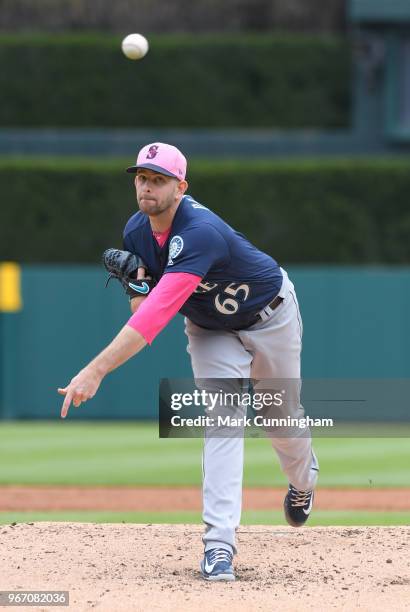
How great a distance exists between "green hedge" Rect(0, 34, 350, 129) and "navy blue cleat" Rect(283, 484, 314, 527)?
51.5 ft

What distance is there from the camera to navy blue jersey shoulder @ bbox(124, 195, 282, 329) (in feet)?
16.7

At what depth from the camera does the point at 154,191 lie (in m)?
5.13

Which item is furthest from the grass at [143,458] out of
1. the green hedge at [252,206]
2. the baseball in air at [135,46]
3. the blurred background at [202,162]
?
the green hedge at [252,206]

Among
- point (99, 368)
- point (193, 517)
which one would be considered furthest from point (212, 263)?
point (193, 517)

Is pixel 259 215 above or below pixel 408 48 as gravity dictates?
below

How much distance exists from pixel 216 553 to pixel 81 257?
14.3 meters

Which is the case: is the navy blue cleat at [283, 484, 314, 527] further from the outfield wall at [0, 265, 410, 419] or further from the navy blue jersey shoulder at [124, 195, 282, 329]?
the outfield wall at [0, 265, 410, 419]

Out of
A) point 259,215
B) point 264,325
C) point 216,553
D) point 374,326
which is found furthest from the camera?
point 259,215

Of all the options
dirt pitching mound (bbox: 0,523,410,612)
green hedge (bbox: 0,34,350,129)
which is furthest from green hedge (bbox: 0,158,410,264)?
dirt pitching mound (bbox: 0,523,410,612)

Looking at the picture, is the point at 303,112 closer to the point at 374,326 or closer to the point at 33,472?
the point at 374,326

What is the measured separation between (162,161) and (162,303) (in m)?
0.62

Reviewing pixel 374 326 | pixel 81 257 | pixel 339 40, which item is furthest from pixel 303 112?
pixel 374 326

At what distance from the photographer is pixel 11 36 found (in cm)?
2142

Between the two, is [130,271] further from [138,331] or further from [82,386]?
[82,386]
